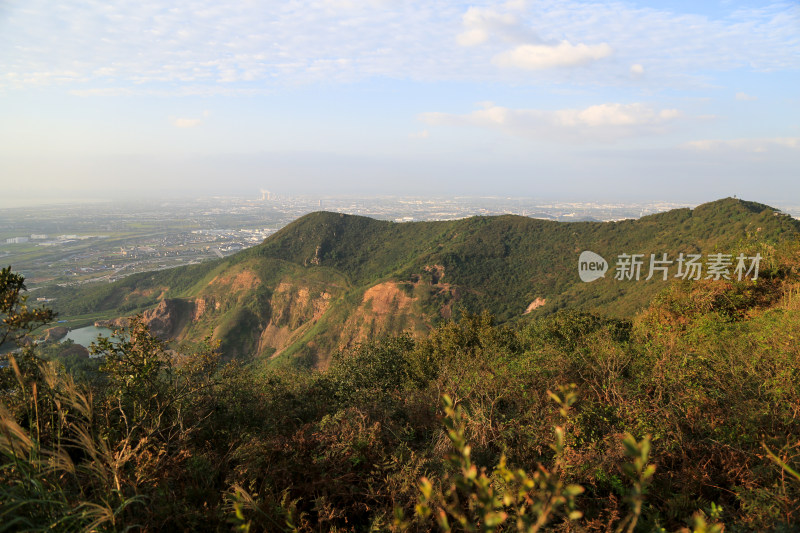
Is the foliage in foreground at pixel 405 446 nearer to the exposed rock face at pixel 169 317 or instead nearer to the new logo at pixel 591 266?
the new logo at pixel 591 266

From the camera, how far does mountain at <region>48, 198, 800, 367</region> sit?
154 feet

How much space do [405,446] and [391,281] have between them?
159 feet

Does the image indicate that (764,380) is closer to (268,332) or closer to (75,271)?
(268,332)

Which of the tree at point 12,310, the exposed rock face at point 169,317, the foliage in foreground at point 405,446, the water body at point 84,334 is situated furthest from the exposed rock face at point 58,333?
the tree at point 12,310

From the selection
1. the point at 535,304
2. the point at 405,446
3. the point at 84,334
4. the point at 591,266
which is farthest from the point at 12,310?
the point at 84,334

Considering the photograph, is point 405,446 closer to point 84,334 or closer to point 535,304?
point 535,304

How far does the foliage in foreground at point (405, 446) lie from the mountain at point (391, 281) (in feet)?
98.9

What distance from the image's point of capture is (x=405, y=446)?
6602 mm

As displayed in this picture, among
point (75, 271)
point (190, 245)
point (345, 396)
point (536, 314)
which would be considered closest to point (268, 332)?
point (536, 314)

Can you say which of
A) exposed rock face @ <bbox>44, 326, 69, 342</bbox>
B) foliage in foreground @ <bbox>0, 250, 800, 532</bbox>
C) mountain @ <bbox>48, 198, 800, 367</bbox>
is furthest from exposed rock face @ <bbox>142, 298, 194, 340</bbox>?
foliage in foreground @ <bbox>0, 250, 800, 532</bbox>

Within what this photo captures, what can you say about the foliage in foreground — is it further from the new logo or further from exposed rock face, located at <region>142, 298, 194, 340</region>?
exposed rock face, located at <region>142, 298, 194, 340</region>

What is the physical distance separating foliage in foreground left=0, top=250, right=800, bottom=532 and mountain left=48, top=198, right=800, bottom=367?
30.2 meters

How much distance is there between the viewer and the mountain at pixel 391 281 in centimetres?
4703

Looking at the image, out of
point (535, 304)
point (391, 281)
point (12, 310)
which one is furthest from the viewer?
point (391, 281)
